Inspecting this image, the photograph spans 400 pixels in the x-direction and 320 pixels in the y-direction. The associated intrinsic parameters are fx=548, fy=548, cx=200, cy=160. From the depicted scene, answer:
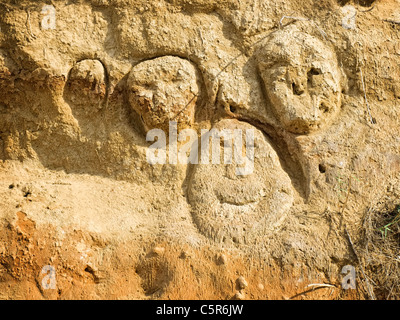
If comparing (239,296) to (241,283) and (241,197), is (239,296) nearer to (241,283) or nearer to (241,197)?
(241,283)

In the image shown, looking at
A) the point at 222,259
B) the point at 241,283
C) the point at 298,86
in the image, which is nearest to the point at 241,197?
the point at 222,259

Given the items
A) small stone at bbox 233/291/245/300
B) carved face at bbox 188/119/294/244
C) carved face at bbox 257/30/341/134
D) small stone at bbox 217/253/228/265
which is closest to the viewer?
small stone at bbox 233/291/245/300

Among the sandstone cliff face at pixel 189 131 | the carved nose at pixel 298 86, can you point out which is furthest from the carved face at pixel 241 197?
the carved nose at pixel 298 86

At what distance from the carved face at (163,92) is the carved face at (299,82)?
53 cm

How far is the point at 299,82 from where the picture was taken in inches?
146

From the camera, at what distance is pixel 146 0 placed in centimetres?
385

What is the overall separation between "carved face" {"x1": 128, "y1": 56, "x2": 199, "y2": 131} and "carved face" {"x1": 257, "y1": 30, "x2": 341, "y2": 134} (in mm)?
532

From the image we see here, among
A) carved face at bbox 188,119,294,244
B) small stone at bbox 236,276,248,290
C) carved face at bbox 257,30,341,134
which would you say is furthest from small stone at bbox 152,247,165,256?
carved face at bbox 257,30,341,134

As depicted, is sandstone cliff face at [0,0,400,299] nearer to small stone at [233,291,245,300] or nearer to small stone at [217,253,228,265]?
small stone at [217,253,228,265]

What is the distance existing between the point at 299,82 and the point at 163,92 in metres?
0.92

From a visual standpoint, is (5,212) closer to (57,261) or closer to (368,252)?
(57,261)

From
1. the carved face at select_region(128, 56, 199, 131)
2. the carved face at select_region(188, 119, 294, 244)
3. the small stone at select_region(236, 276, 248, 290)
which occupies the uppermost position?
the carved face at select_region(128, 56, 199, 131)

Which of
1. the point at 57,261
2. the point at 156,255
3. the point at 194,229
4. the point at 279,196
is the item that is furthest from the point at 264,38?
the point at 57,261

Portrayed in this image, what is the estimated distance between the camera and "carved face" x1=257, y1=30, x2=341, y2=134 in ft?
12.1
